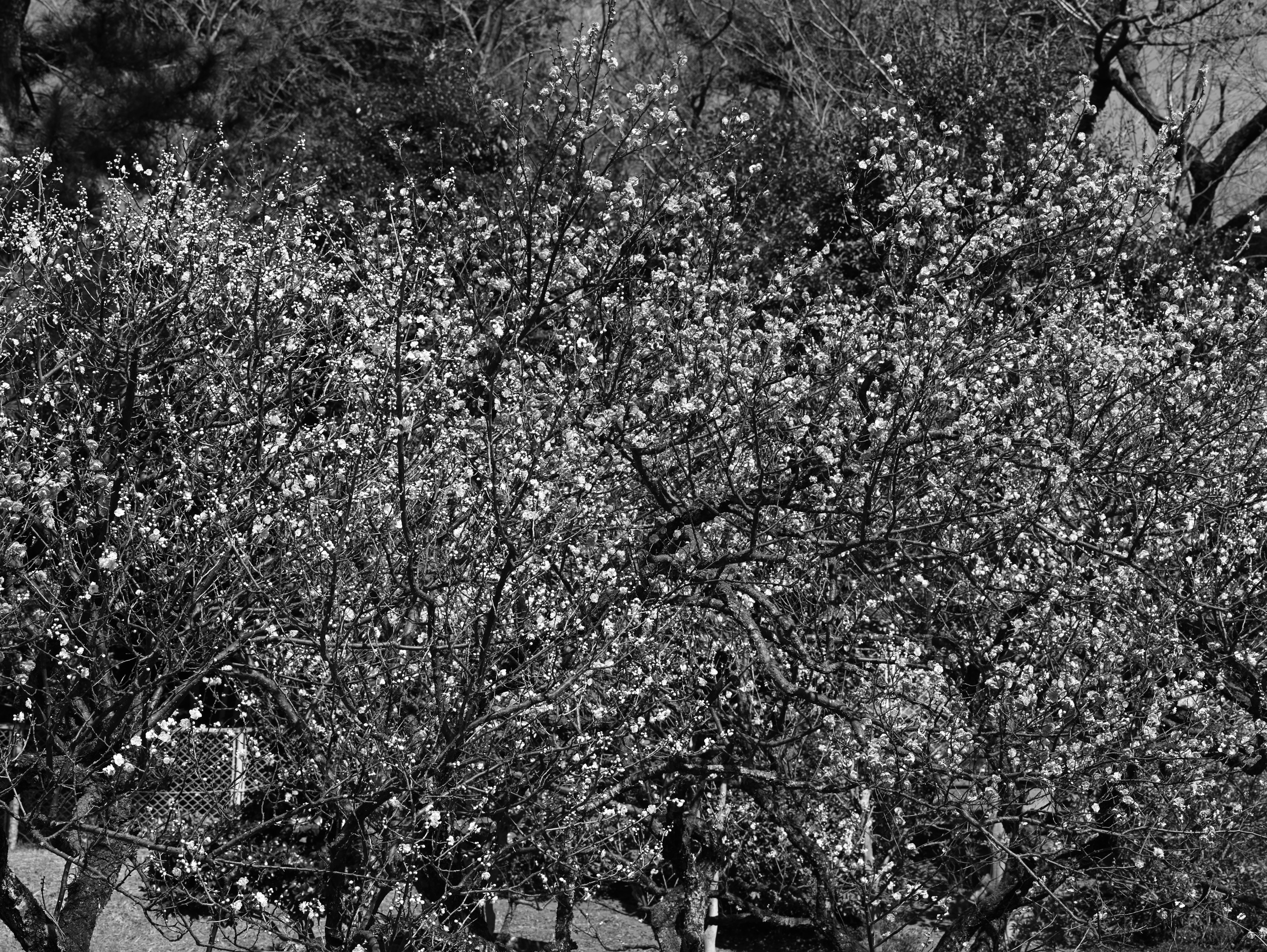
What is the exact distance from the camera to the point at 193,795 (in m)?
7.03

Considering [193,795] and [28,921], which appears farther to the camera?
[193,795]

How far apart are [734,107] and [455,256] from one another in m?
6.49

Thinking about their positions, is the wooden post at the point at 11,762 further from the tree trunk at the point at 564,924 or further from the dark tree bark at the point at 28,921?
the tree trunk at the point at 564,924

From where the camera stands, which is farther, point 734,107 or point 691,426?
point 734,107

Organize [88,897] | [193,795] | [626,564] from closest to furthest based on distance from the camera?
[88,897] < [626,564] < [193,795]

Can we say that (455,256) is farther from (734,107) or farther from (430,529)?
(734,107)

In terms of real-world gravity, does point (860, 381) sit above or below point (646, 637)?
above

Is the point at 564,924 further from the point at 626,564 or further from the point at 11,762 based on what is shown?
the point at 11,762

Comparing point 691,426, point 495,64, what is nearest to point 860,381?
point 691,426

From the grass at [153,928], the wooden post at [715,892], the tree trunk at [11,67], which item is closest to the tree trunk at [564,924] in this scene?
the grass at [153,928]

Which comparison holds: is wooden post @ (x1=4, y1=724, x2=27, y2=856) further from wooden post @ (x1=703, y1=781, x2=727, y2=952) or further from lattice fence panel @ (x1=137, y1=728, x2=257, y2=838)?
wooden post @ (x1=703, y1=781, x2=727, y2=952)

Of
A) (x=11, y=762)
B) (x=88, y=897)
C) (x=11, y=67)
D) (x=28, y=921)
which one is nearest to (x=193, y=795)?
(x=88, y=897)

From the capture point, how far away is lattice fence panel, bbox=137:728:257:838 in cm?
538

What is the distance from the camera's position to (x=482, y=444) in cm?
591
